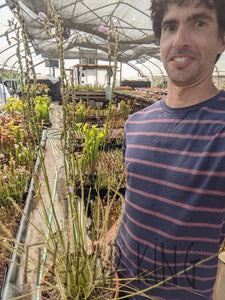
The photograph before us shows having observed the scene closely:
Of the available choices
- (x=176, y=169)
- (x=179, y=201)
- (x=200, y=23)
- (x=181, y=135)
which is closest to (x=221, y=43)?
(x=200, y=23)

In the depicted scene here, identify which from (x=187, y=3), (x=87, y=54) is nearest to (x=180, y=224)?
(x=187, y=3)

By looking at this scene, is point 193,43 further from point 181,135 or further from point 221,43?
point 181,135

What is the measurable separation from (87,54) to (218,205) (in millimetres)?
15536

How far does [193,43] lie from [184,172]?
0.49 meters

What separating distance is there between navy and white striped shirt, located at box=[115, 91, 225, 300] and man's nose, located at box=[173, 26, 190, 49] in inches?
9.4

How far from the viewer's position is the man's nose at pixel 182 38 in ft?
2.54

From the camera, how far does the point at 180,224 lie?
753 mm

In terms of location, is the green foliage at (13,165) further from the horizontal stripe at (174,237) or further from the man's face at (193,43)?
the man's face at (193,43)

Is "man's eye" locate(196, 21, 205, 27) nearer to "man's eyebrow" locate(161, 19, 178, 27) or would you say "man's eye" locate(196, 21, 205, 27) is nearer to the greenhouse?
"man's eyebrow" locate(161, 19, 178, 27)

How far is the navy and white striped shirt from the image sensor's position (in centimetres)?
73

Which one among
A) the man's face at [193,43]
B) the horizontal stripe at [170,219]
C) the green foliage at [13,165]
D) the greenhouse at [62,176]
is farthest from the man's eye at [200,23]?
the green foliage at [13,165]

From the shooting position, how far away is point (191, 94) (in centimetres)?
82

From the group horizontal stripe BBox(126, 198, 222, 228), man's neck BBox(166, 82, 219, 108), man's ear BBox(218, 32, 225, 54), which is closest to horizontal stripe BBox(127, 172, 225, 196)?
horizontal stripe BBox(126, 198, 222, 228)

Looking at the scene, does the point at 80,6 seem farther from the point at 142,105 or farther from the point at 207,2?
the point at 207,2
